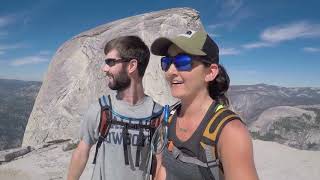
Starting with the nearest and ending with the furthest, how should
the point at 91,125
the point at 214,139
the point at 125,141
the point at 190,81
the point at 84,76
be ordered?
the point at 214,139, the point at 190,81, the point at 125,141, the point at 91,125, the point at 84,76

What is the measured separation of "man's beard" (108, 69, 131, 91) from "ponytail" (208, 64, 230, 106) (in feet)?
4.04

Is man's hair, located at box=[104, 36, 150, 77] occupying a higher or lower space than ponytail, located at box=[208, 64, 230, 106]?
higher

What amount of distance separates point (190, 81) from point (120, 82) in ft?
4.22

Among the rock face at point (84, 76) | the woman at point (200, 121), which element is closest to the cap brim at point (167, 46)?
the woman at point (200, 121)

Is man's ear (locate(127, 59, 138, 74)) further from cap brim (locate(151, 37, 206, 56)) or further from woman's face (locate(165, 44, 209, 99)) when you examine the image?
woman's face (locate(165, 44, 209, 99))

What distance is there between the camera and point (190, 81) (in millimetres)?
2527

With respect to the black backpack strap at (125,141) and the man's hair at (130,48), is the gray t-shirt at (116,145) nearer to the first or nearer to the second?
the black backpack strap at (125,141)

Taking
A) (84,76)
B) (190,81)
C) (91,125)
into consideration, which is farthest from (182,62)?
(84,76)

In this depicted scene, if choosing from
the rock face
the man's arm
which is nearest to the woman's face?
the man's arm

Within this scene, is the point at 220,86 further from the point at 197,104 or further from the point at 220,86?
the point at 197,104

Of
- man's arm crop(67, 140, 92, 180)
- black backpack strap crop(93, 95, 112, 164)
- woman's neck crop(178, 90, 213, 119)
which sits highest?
woman's neck crop(178, 90, 213, 119)

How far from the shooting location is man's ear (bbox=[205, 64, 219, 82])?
2.53 meters

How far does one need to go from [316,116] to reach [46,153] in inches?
4344

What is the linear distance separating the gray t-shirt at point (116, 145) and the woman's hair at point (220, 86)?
1.00 m
